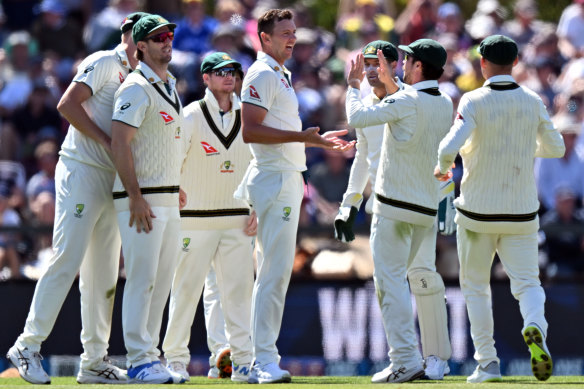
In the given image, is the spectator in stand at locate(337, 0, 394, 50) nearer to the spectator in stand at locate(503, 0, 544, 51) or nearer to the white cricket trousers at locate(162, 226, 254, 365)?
the spectator in stand at locate(503, 0, 544, 51)

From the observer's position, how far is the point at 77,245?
8.15 metres

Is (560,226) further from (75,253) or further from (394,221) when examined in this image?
(75,253)

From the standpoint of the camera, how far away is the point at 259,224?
8391 mm

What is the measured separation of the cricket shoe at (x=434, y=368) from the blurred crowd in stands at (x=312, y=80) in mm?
2869

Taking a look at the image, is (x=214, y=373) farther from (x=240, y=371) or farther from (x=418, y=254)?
(x=418, y=254)

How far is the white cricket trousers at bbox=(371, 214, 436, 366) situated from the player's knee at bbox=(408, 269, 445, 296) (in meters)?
0.83

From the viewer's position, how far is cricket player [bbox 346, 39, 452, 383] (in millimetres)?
8234

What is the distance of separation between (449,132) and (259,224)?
149 cm

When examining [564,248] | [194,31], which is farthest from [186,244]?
[194,31]

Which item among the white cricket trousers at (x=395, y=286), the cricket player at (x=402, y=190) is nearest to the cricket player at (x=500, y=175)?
the cricket player at (x=402, y=190)

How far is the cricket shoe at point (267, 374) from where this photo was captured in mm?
8148

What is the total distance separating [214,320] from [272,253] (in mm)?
1763

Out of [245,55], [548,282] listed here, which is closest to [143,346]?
[548,282]

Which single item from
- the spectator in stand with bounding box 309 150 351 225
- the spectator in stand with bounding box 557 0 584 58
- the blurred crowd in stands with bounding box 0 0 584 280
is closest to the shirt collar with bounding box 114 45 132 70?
the blurred crowd in stands with bounding box 0 0 584 280
